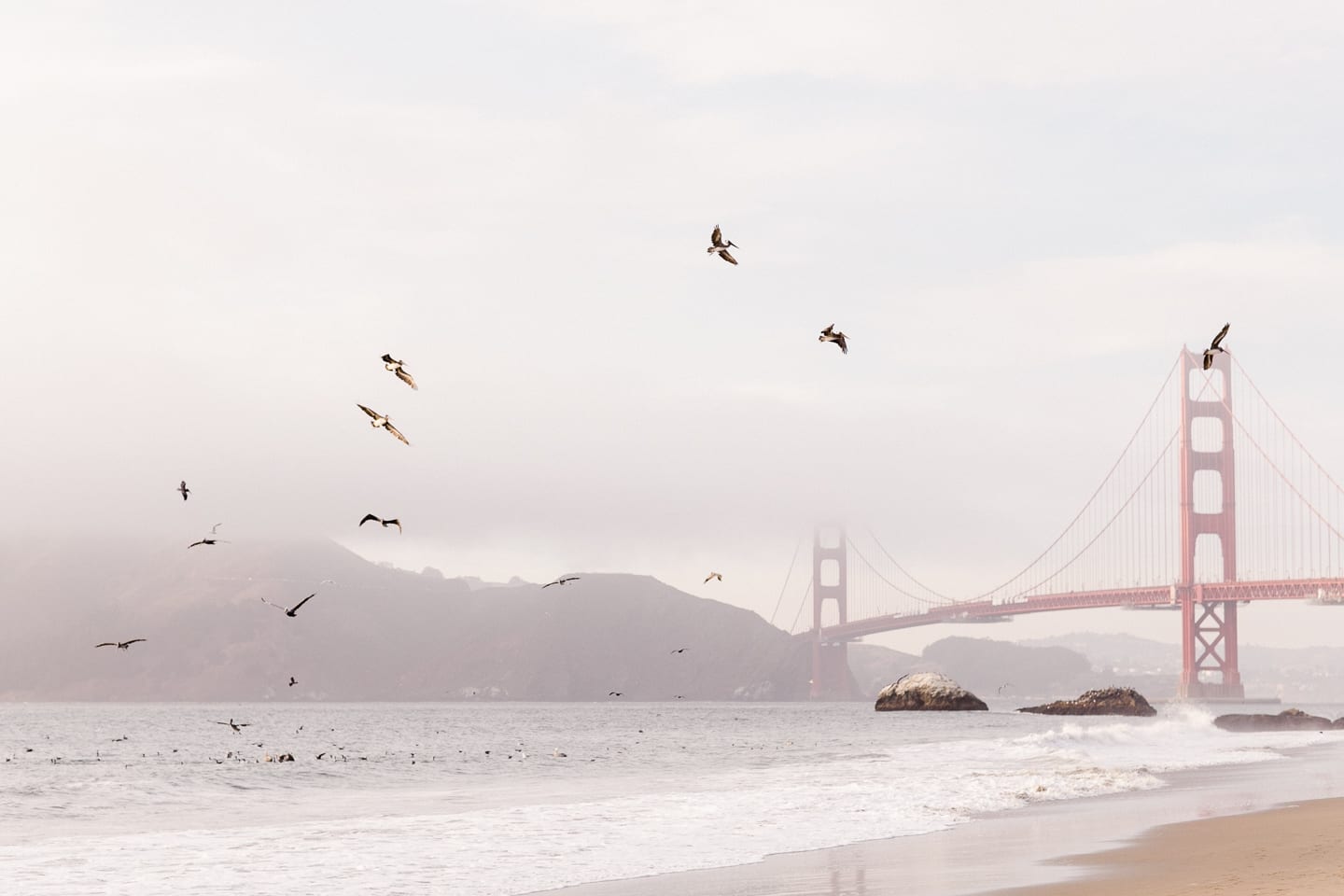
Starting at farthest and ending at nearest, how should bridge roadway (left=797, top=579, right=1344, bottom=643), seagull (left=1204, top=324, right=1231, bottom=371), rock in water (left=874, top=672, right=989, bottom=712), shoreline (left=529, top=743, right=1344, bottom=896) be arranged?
rock in water (left=874, top=672, right=989, bottom=712) < bridge roadway (left=797, top=579, right=1344, bottom=643) < shoreline (left=529, top=743, right=1344, bottom=896) < seagull (left=1204, top=324, right=1231, bottom=371)

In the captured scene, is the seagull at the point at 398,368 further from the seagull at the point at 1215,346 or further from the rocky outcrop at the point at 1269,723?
the rocky outcrop at the point at 1269,723

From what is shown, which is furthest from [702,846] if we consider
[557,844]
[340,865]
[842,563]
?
[842,563]

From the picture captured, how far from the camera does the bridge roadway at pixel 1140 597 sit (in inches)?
3691

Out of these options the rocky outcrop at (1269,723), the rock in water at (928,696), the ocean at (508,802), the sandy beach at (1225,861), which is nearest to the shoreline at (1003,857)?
the sandy beach at (1225,861)

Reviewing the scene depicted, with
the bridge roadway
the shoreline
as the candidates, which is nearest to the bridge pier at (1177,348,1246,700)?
the bridge roadway

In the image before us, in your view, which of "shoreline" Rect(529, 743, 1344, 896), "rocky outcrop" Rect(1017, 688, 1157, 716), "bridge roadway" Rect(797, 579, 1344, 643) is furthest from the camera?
"rocky outcrop" Rect(1017, 688, 1157, 716)

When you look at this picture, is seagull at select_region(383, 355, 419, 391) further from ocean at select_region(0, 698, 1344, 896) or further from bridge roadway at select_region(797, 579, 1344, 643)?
bridge roadway at select_region(797, 579, 1344, 643)

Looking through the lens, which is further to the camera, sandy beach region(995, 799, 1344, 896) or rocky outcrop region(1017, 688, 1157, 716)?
rocky outcrop region(1017, 688, 1157, 716)

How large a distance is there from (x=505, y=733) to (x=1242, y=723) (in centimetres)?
4116

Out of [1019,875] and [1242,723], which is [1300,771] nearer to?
[1019,875]

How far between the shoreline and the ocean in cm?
85

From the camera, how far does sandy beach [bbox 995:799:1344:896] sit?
1576 centimetres

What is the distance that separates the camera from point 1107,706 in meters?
109

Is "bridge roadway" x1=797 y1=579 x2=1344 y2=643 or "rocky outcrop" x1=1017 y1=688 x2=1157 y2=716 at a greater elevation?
"bridge roadway" x1=797 y1=579 x2=1344 y2=643
